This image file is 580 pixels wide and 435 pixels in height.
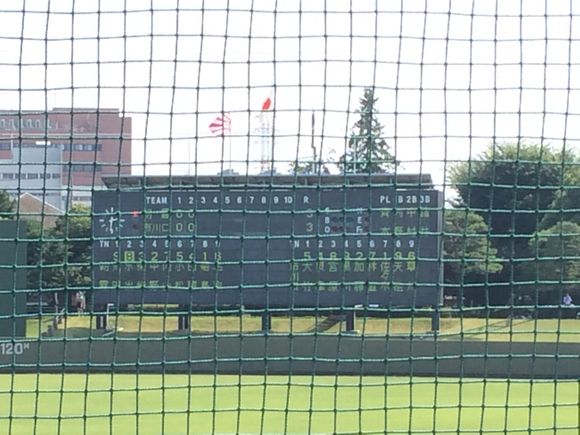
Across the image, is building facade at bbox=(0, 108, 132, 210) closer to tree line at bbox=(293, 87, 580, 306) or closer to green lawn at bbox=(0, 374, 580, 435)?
tree line at bbox=(293, 87, 580, 306)

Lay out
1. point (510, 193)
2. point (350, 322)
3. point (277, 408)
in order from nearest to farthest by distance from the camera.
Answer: point (510, 193) → point (277, 408) → point (350, 322)

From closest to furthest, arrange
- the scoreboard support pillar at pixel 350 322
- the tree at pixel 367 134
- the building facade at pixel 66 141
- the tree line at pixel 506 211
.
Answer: the building facade at pixel 66 141 < the tree at pixel 367 134 < the tree line at pixel 506 211 < the scoreboard support pillar at pixel 350 322

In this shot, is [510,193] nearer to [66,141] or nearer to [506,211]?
[506,211]

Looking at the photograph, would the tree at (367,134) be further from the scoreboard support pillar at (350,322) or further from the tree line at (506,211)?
the scoreboard support pillar at (350,322)


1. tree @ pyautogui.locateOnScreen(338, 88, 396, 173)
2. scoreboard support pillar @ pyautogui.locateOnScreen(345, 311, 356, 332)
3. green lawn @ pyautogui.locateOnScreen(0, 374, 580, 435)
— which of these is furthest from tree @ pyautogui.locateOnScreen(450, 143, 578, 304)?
scoreboard support pillar @ pyautogui.locateOnScreen(345, 311, 356, 332)

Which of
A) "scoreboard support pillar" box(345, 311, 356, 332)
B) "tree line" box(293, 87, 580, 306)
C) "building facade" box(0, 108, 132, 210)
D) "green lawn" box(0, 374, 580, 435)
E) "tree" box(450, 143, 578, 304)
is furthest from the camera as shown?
"scoreboard support pillar" box(345, 311, 356, 332)

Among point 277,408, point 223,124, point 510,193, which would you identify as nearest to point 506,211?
point 223,124

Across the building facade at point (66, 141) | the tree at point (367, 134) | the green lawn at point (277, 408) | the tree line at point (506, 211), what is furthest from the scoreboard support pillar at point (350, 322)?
the tree at point (367, 134)

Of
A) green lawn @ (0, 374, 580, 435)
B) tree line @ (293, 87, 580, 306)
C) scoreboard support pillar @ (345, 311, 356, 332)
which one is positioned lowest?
green lawn @ (0, 374, 580, 435)

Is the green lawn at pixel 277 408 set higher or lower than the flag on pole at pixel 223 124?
lower

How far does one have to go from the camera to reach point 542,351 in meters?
15.2

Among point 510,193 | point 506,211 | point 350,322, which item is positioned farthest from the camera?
point 350,322

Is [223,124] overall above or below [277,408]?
above

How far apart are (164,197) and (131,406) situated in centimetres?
230
